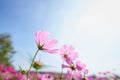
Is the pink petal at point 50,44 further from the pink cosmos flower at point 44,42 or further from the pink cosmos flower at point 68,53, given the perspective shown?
the pink cosmos flower at point 68,53

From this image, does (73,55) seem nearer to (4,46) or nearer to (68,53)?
(68,53)

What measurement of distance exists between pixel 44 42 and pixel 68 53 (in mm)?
332

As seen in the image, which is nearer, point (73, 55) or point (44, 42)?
point (44, 42)

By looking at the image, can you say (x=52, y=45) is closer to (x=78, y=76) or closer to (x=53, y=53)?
(x=53, y=53)

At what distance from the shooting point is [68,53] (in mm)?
1622

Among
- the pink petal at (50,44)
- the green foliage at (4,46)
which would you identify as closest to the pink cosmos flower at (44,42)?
the pink petal at (50,44)

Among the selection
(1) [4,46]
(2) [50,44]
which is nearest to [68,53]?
(2) [50,44]

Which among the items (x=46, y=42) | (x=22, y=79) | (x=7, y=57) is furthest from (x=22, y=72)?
(x=7, y=57)

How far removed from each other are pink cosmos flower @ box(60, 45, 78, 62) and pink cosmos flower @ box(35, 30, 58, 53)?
0.20m

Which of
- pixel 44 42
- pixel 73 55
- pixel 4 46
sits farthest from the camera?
pixel 4 46

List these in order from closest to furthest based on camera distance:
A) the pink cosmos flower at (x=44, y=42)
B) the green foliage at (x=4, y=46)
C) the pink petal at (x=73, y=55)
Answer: the pink cosmos flower at (x=44, y=42), the pink petal at (x=73, y=55), the green foliage at (x=4, y=46)

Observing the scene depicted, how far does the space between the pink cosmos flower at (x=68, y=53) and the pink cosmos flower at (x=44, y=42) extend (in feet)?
0.67

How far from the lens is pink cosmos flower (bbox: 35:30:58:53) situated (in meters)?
1.29

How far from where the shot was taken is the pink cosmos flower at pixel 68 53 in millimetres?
1539
